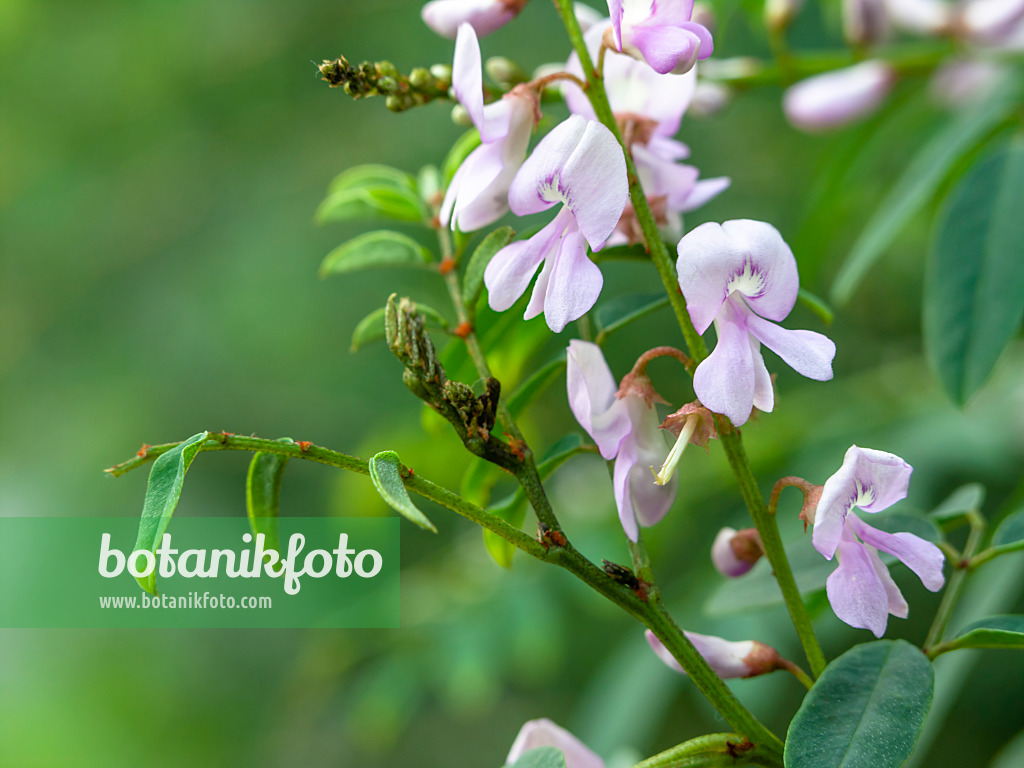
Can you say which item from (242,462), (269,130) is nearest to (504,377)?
(242,462)

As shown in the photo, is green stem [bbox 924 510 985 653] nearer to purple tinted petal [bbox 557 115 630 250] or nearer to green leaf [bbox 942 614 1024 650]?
green leaf [bbox 942 614 1024 650]

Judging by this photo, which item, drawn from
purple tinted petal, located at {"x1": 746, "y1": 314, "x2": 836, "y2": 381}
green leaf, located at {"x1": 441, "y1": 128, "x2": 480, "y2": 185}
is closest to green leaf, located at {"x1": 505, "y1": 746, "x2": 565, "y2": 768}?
purple tinted petal, located at {"x1": 746, "y1": 314, "x2": 836, "y2": 381}

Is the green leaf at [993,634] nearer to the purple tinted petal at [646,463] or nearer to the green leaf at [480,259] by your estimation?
the purple tinted petal at [646,463]

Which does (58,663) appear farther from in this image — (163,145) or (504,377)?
(504,377)

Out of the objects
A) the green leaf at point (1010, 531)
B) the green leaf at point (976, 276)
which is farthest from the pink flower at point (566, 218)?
the green leaf at point (976, 276)

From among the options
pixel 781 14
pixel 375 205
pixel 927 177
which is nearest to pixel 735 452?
pixel 375 205

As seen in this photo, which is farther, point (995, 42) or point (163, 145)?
point (163, 145)
